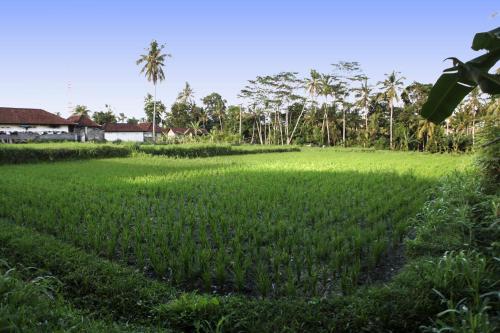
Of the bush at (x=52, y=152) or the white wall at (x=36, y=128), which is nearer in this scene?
the bush at (x=52, y=152)

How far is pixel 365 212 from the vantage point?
281 inches

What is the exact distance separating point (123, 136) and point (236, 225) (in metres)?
44.5

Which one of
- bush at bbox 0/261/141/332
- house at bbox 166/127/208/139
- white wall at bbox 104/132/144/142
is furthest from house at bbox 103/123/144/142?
bush at bbox 0/261/141/332

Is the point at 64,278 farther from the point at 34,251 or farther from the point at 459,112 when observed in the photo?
the point at 459,112

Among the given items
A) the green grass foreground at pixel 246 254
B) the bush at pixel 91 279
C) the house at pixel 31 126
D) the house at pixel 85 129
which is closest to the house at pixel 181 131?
the house at pixel 85 129

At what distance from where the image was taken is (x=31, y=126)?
28.2 metres

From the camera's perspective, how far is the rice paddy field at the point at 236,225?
428cm

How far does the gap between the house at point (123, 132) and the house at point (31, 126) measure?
Result: 1509 cm

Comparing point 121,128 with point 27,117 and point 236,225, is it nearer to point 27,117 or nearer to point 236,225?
point 27,117

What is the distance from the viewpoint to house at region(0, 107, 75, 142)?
1054 inches

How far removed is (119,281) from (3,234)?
2395mm

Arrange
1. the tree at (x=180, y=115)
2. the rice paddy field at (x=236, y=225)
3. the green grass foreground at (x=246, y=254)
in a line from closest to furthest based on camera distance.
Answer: the green grass foreground at (x=246, y=254), the rice paddy field at (x=236, y=225), the tree at (x=180, y=115)

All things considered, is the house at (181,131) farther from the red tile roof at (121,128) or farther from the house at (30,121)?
the house at (30,121)

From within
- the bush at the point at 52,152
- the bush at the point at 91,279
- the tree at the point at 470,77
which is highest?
the tree at the point at 470,77
